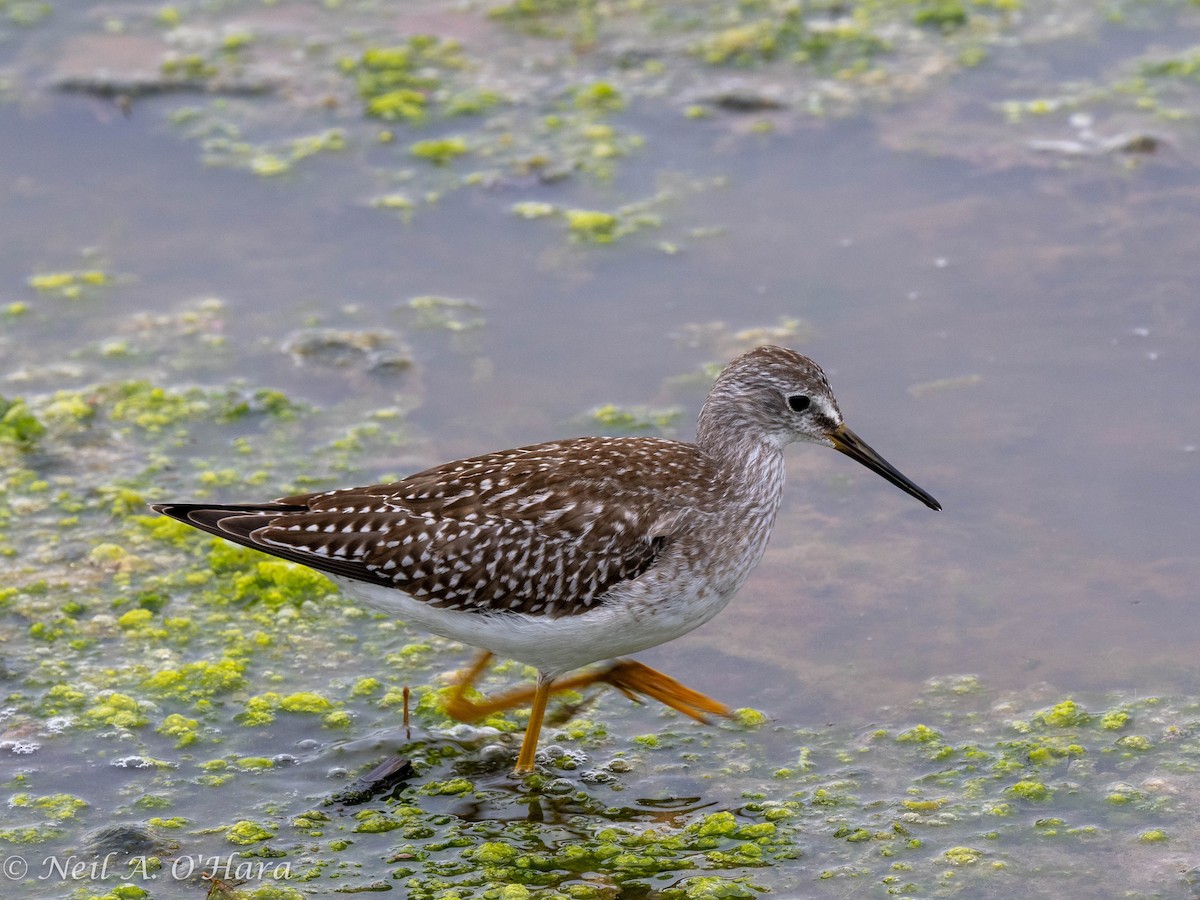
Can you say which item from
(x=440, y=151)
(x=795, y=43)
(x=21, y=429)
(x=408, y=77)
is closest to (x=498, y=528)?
(x=21, y=429)

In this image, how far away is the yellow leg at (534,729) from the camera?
19.0 feet

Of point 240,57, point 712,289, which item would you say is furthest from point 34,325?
point 712,289

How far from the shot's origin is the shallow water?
20.9ft

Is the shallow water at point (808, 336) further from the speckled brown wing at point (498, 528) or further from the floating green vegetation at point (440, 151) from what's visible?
the speckled brown wing at point (498, 528)

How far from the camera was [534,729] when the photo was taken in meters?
5.81

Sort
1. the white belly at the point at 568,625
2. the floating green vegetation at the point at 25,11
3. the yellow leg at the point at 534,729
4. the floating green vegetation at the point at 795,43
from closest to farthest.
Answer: the white belly at the point at 568,625
the yellow leg at the point at 534,729
the floating green vegetation at the point at 795,43
the floating green vegetation at the point at 25,11

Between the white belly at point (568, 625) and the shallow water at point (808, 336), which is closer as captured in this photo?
the white belly at point (568, 625)

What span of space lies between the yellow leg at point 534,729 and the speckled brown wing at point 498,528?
1.17 feet

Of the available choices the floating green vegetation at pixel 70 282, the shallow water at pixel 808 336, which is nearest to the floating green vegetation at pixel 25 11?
the shallow water at pixel 808 336

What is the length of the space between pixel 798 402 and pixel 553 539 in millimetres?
1191

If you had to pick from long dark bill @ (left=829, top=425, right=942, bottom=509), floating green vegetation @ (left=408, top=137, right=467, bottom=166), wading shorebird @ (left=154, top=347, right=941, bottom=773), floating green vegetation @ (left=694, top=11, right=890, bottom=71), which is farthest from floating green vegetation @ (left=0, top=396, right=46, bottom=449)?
floating green vegetation @ (left=694, top=11, right=890, bottom=71)

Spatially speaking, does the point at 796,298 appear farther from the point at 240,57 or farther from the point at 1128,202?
the point at 240,57

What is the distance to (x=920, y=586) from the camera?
6695 mm

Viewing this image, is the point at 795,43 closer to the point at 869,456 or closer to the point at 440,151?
the point at 440,151
